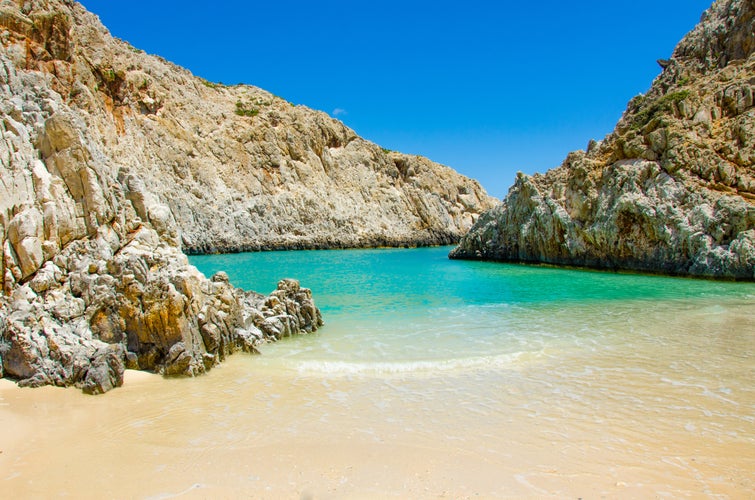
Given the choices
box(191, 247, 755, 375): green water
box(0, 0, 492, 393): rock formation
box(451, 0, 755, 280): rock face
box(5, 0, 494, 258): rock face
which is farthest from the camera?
box(5, 0, 494, 258): rock face

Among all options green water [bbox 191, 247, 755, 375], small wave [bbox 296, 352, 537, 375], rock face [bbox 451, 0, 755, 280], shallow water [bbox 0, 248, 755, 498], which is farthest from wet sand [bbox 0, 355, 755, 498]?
rock face [bbox 451, 0, 755, 280]

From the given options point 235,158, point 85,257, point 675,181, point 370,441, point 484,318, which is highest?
point 235,158

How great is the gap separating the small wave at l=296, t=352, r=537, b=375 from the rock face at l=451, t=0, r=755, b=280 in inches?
791

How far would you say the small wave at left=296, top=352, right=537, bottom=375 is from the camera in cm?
899

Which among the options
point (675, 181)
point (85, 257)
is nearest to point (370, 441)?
point (85, 257)

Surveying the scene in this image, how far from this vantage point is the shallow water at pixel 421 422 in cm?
487

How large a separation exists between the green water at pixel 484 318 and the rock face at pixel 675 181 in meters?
2.73

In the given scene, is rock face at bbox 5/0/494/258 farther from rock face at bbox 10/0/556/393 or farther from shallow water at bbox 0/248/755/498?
shallow water at bbox 0/248/755/498

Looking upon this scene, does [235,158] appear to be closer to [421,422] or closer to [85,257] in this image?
[85,257]

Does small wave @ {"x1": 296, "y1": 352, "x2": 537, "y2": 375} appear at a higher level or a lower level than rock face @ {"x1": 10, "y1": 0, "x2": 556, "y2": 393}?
lower

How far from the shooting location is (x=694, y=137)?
26.7 m

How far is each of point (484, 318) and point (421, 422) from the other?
27.2ft

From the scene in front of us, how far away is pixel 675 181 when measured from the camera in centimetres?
2616

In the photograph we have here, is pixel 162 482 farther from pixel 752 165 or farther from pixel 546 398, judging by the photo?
pixel 752 165
